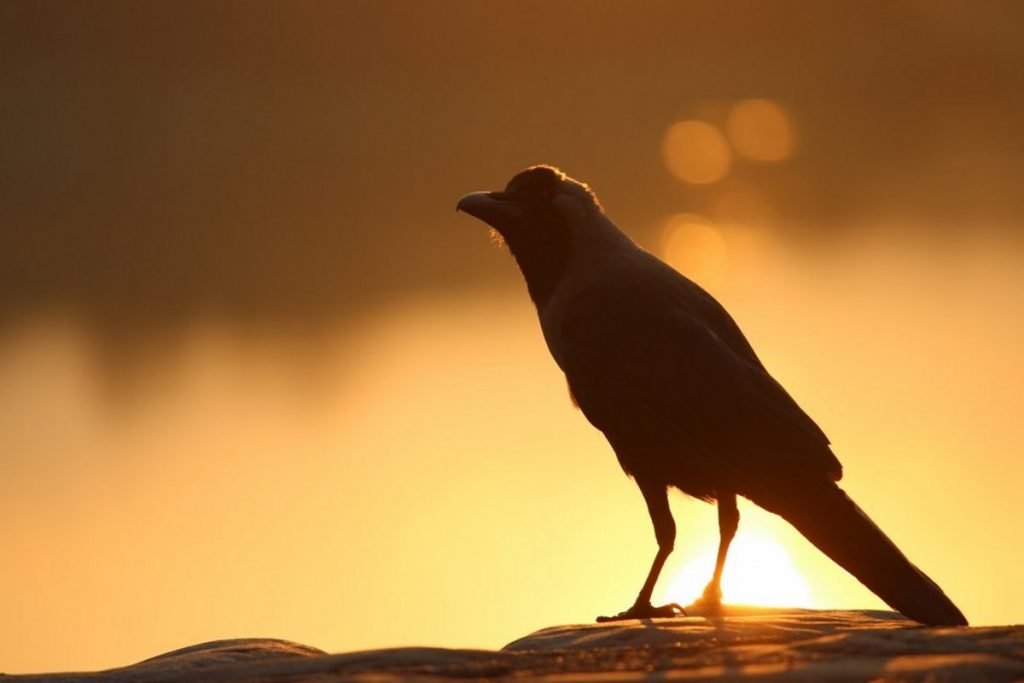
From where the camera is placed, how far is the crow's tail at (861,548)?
5707mm

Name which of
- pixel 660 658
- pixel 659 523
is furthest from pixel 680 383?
pixel 660 658

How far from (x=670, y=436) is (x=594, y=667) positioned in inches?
120

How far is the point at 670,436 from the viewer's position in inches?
266

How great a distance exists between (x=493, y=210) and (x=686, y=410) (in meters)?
2.21

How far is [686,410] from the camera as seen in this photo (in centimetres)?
673

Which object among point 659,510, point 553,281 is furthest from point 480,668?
point 553,281

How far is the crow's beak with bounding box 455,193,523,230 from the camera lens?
26.8 feet

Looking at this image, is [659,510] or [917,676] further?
Answer: [659,510]

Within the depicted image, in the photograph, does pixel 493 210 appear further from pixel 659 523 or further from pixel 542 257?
pixel 659 523

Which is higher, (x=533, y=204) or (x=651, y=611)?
(x=533, y=204)

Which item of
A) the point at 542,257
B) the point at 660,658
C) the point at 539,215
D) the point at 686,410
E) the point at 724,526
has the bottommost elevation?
the point at 660,658

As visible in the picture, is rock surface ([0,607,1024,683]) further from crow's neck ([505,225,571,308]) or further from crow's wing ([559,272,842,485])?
crow's neck ([505,225,571,308])

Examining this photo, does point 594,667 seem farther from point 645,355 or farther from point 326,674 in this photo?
point 645,355

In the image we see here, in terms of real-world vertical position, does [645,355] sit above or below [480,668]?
above
